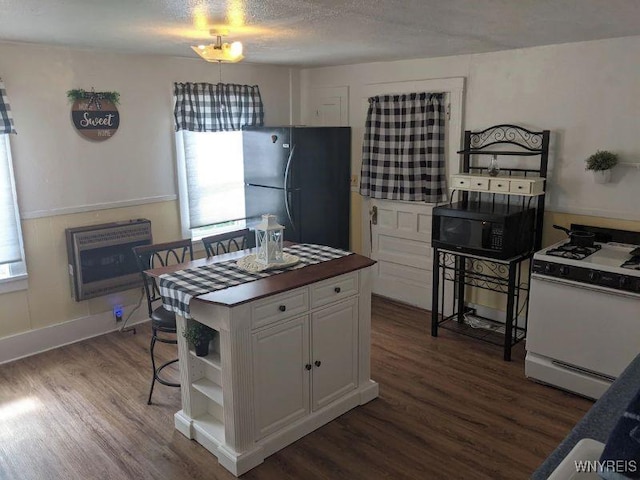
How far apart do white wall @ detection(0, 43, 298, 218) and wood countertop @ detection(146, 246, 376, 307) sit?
1.50m

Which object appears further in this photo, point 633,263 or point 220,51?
point 633,263

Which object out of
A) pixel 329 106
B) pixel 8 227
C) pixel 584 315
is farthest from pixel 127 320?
pixel 584 315

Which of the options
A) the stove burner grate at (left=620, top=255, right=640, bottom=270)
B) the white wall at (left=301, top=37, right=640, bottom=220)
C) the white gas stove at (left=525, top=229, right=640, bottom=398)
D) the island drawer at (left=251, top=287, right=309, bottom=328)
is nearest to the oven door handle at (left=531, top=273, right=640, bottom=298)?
the white gas stove at (left=525, top=229, right=640, bottom=398)

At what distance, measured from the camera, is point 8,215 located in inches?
150

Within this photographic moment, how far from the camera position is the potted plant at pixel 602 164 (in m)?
3.48

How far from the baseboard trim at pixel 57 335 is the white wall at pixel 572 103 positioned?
3.41 metres

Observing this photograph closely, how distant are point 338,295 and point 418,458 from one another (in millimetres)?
955

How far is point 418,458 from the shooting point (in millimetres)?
2748

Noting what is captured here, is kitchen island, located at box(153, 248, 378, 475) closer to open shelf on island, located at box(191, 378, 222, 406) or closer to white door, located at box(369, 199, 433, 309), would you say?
open shelf on island, located at box(191, 378, 222, 406)

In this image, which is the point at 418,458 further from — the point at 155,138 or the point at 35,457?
the point at 155,138

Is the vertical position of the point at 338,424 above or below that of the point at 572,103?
below

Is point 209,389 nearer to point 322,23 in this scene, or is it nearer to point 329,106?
point 322,23

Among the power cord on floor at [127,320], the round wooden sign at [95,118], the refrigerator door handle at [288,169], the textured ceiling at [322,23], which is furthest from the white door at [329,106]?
the power cord on floor at [127,320]

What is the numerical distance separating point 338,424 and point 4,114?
3.02 meters
